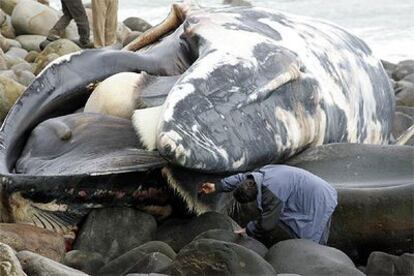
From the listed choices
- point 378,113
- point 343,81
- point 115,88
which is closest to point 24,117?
point 115,88

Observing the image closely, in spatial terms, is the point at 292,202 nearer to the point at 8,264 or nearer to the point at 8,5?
the point at 8,264

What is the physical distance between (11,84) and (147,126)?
320 cm

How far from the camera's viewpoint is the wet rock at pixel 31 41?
1616 centimetres

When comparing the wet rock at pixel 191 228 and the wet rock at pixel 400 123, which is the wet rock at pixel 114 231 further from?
the wet rock at pixel 400 123

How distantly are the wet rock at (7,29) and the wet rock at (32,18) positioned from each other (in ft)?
0.26

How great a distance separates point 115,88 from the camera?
25.7 ft

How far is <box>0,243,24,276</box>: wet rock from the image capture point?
4668mm

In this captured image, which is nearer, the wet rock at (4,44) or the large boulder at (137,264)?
the large boulder at (137,264)

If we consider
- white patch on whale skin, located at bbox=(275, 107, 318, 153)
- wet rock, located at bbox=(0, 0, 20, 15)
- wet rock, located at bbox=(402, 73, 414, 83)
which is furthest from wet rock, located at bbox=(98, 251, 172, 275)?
wet rock, located at bbox=(0, 0, 20, 15)

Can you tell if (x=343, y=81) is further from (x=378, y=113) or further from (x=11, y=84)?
(x=11, y=84)

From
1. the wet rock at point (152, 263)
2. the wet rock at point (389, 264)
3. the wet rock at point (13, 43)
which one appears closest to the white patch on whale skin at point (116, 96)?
the wet rock at point (152, 263)

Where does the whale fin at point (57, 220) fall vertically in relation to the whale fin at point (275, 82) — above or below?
below

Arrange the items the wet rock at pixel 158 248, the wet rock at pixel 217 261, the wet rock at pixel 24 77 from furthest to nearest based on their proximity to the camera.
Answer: the wet rock at pixel 24 77 < the wet rock at pixel 158 248 < the wet rock at pixel 217 261

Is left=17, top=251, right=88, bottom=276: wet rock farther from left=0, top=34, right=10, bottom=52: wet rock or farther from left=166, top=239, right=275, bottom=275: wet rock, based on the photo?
left=0, top=34, right=10, bottom=52: wet rock
